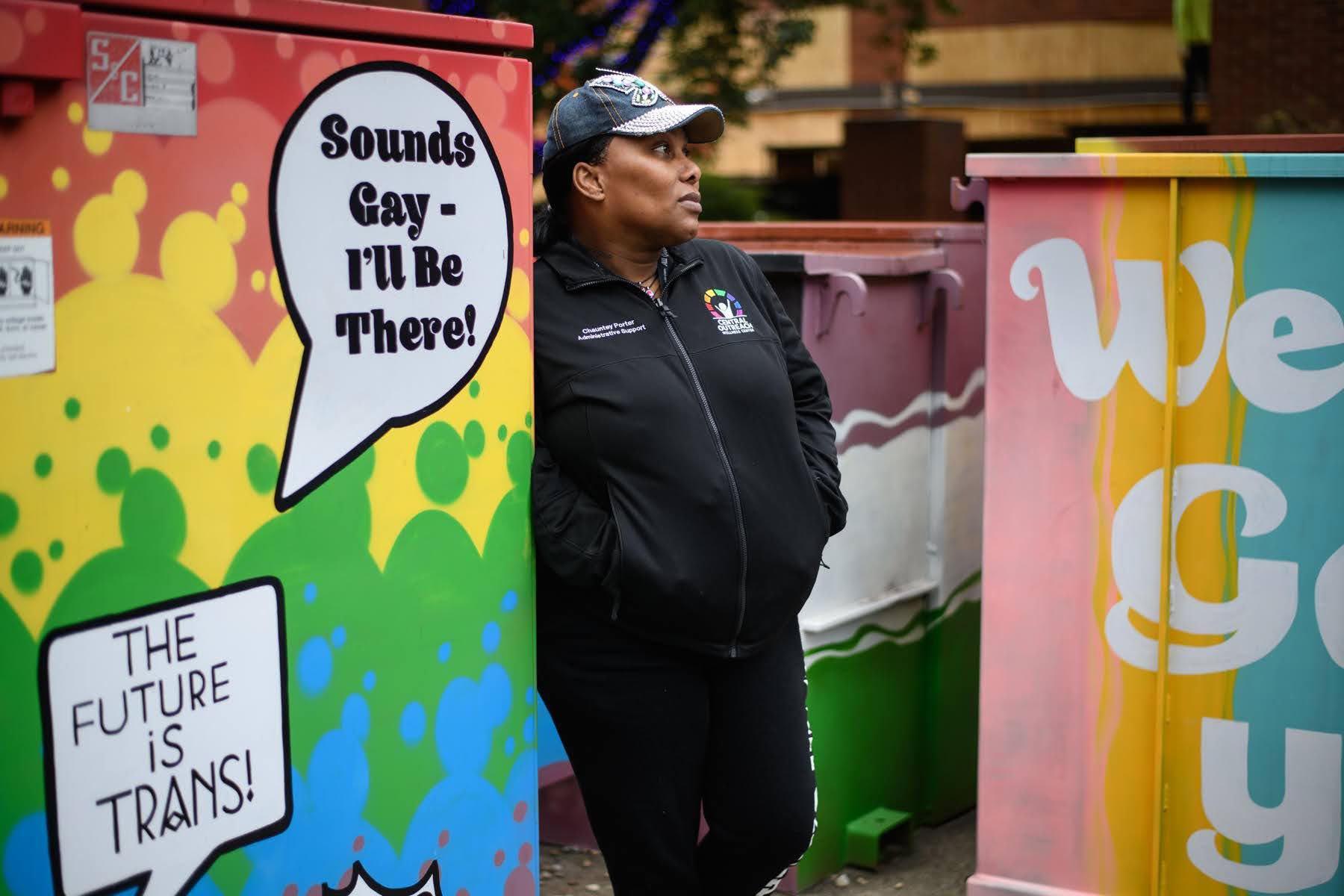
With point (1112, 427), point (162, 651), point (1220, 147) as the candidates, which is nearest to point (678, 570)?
point (162, 651)

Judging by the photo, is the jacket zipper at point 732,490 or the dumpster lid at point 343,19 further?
the jacket zipper at point 732,490

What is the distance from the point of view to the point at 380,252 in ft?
8.17

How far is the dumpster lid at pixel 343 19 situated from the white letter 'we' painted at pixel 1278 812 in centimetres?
225

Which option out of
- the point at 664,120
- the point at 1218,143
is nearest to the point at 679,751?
the point at 664,120

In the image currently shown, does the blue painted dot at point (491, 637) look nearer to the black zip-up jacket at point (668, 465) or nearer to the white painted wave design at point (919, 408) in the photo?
the black zip-up jacket at point (668, 465)

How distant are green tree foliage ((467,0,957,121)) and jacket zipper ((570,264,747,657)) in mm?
8851

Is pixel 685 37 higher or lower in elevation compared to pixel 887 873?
higher

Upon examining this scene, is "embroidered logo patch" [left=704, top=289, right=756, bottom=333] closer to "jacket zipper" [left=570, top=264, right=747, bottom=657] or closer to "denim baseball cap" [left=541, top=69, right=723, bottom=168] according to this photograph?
"jacket zipper" [left=570, top=264, right=747, bottom=657]

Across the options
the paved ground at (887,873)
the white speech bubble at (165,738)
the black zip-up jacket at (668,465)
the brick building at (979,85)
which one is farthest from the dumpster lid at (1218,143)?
the brick building at (979,85)

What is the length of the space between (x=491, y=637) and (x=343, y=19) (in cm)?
112

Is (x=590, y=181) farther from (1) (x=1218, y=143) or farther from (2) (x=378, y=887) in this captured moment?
(1) (x=1218, y=143)

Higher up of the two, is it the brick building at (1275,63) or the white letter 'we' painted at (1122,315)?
the brick building at (1275,63)

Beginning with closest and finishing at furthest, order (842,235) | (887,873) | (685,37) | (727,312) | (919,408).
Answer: (727,312)
(887,873)
(919,408)
(842,235)
(685,37)

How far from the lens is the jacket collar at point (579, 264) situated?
2893 millimetres
